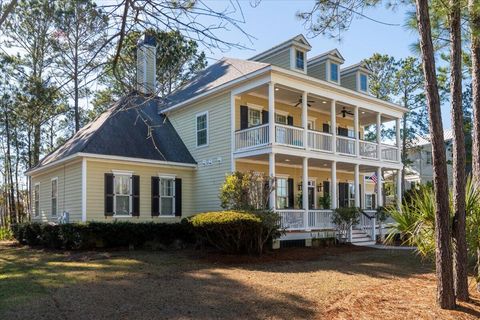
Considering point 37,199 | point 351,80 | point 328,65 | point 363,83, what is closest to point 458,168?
point 328,65

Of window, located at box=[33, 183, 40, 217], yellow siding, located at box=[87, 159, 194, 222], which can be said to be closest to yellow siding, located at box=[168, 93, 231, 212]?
yellow siding, located at box=[87, 159, 194, 222]

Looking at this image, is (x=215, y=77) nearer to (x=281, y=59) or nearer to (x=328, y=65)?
(x=281, y=59)

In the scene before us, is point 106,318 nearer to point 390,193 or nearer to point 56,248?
point 56,248

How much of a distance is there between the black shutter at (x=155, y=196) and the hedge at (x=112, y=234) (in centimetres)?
187

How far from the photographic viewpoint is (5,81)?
23.5m

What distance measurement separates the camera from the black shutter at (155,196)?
17914 millimetres

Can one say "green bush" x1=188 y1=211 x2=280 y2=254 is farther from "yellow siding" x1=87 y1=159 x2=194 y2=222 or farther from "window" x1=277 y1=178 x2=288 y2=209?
"window" x1=277 y1=178 x2=288 y2=209

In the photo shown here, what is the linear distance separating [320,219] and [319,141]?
3.25m

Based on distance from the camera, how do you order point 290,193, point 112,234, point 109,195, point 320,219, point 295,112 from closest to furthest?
point 112,234 → point 109,195 → point 320,219 → point 290,193 → point 295,112

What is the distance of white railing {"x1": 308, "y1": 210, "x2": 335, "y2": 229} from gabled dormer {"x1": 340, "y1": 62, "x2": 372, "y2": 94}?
285 inches

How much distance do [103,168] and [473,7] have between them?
43.1 ft

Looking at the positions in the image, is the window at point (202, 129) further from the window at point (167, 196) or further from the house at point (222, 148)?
the window at point (167, 196)

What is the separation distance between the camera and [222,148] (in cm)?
Answer: 1830

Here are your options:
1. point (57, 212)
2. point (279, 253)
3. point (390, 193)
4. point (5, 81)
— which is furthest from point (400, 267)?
point (390, 193)
